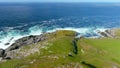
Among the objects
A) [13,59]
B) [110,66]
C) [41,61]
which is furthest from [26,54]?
[110,66]

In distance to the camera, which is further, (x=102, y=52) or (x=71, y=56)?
(x=102, y=52)

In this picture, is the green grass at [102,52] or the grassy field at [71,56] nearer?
the grassy field at [71,56]

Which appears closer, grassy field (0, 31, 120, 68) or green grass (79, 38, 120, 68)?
grassy field (0, 31, 120, 68)

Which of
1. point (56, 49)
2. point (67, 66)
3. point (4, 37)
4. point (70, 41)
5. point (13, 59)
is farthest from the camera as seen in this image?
point (4, 37)

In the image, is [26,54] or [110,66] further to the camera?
[26,54]

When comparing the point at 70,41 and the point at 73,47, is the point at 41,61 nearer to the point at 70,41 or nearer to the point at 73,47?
the point at 73,47

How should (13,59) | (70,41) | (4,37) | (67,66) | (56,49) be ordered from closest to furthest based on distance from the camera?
(67,66) → (13,59) → (56,49) → (70,41) → (4,37)

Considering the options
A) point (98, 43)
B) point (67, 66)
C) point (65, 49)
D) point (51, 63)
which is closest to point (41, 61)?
point (51, 63)

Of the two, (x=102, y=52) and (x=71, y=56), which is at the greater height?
(x=71, y=56)
